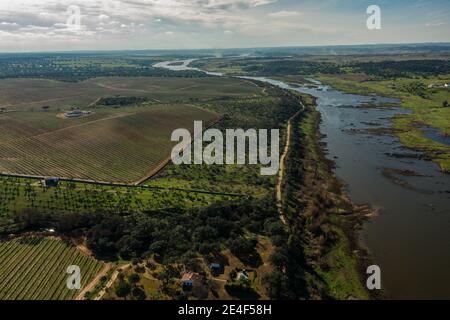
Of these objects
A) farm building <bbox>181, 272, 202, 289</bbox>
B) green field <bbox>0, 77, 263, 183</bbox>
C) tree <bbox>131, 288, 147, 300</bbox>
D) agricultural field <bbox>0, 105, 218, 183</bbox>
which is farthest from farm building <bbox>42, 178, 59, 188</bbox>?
farm building <bbox>181, 272, 202, 289</bbox>

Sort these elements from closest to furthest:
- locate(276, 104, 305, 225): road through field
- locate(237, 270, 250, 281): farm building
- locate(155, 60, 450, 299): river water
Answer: locate(237, 270, 250, 281): farm building
locate(155, 60, 450, 299): river water
locate(276, 104, 305, 225): road through field

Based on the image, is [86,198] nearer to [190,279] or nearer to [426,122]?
[190,279]

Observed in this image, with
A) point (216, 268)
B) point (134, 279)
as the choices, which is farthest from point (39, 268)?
point (216, 268)

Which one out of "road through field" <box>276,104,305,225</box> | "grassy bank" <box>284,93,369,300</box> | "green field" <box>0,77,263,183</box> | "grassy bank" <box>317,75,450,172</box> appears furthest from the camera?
"grassy bank" <box>317,75,450,172</box>

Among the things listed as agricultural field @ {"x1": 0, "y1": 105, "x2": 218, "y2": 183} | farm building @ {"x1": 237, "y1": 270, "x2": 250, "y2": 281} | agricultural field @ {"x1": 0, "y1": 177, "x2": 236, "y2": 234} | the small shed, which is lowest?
farm building @ {"x1": 237, "y1": 270, "x2": 250, "y2": 281}

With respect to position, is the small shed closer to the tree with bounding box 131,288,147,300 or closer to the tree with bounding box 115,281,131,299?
the tree with bounding box 131,288,147,300

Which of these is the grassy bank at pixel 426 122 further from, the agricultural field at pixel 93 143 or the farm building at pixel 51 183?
the farm building at pixel 51 183
